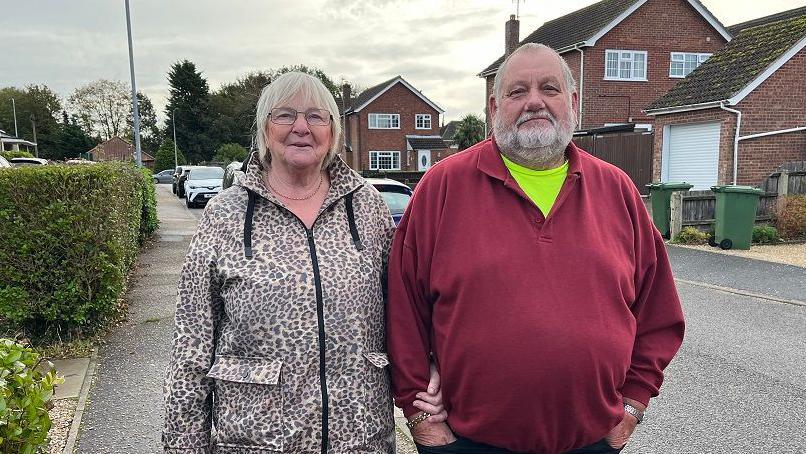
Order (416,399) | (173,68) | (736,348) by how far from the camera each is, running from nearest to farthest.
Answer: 1. (416,399)
2. (736,348)
3. (173,68)

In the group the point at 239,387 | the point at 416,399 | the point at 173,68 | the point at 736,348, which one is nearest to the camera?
the point at 239,387

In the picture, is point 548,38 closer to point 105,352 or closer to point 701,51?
point 701,51

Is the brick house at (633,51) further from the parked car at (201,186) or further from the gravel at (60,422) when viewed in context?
the gravel at (60,422)

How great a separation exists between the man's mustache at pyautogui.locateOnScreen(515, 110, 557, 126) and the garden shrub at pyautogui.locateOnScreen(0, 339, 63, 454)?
7.33 ft

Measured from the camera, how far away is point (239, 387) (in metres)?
Result: 1.98

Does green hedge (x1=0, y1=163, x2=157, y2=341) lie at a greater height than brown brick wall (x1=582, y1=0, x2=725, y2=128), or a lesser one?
lesser

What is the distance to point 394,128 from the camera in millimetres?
48062

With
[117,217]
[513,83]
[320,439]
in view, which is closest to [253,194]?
[320,439]

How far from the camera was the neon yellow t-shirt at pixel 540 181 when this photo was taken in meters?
2.19

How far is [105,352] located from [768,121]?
1598 cm

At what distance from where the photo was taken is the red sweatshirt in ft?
6.50

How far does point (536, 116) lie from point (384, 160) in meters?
46.2

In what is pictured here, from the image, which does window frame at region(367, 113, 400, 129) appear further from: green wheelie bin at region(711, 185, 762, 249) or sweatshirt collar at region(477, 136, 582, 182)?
sweatshirt collar at region(477, 136, 582, 182)

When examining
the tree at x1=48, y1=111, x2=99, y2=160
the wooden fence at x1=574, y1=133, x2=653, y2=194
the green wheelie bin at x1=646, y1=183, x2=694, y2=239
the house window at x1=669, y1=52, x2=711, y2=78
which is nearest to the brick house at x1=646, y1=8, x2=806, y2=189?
the wooden fence at x1=574, y1=133, x2=653, y2=194
